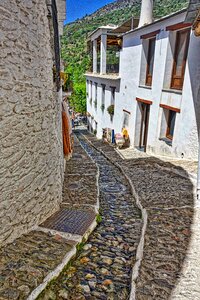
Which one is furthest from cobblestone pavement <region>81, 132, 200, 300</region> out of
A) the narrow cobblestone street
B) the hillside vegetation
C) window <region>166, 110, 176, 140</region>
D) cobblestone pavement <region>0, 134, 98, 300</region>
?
the hillside vegetation

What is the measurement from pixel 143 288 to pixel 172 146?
7.34 metres

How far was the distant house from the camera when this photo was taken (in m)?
7.96

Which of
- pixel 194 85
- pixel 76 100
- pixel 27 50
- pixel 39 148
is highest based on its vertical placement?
pixel 27 50

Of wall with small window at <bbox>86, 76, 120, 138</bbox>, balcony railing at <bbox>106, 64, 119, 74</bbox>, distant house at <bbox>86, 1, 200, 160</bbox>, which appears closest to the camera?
distant house at <bbox>86, 1, 200, 160</bbox>

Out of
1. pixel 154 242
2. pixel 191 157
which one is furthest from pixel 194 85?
pixel 154 242

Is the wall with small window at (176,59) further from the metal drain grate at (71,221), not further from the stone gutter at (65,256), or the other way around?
the stone gutter at (65,256)

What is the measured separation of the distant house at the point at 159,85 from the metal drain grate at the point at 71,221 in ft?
17.2

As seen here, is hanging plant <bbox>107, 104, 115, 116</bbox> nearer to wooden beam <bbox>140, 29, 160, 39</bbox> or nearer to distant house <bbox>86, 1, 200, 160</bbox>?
distant house <bbox>86, 1, 200, 160</bbox>

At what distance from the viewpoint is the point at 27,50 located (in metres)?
3.19

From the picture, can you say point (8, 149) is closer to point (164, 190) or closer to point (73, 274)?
point (73, 274)

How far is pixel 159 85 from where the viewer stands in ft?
32.2

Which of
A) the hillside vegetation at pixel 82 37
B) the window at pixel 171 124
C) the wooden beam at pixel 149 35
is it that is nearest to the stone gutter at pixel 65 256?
the window at pixel 171 124

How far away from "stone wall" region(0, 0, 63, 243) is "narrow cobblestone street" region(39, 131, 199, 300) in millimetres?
1089

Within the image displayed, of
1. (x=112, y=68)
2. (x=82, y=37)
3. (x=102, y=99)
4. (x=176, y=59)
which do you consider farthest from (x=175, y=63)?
(x=82, y=37)
